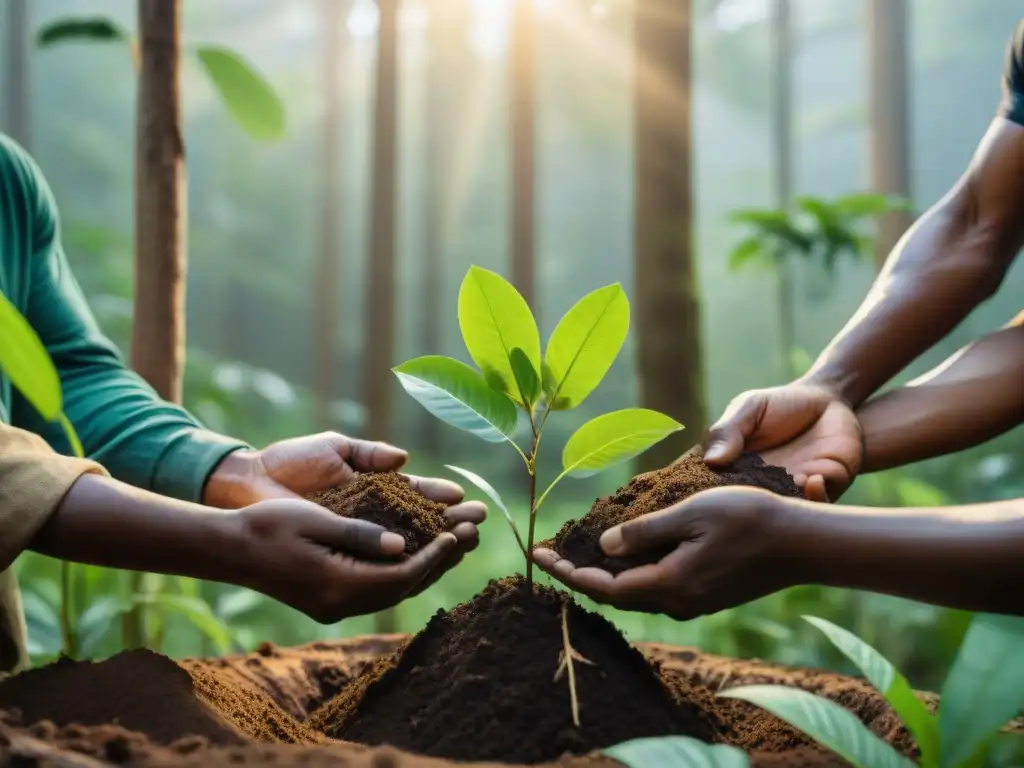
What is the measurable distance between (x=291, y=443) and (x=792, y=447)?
1.74ft

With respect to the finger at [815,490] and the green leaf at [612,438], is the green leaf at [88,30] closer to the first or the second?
the green leaf at [612,438]

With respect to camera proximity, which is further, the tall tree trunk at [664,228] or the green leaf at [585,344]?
the tall tree trunk at [664,228]

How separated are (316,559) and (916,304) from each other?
30.2 inches

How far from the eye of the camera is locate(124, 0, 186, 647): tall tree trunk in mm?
1179

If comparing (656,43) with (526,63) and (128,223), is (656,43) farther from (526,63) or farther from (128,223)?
(128,223)

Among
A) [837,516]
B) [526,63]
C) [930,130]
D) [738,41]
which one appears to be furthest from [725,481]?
[738,41]

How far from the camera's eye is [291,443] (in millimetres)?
955

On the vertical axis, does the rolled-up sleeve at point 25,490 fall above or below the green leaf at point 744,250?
below

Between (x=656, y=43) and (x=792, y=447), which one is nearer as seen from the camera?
(x=792, y=447)

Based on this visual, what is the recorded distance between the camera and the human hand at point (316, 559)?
2.35 ft

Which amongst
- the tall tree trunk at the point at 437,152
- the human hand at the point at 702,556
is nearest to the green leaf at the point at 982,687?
the human hand at the point at 702,556

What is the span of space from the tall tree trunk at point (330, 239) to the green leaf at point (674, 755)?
3.46m

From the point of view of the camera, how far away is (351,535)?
2.40ft

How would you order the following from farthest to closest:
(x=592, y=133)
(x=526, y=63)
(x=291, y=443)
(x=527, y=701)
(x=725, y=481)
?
1. (x=592, y=133)
2. (x=526, y=63)
3. (x=291, y=443)
4. (x=725, y=481)
5. (x=527, y=701)
